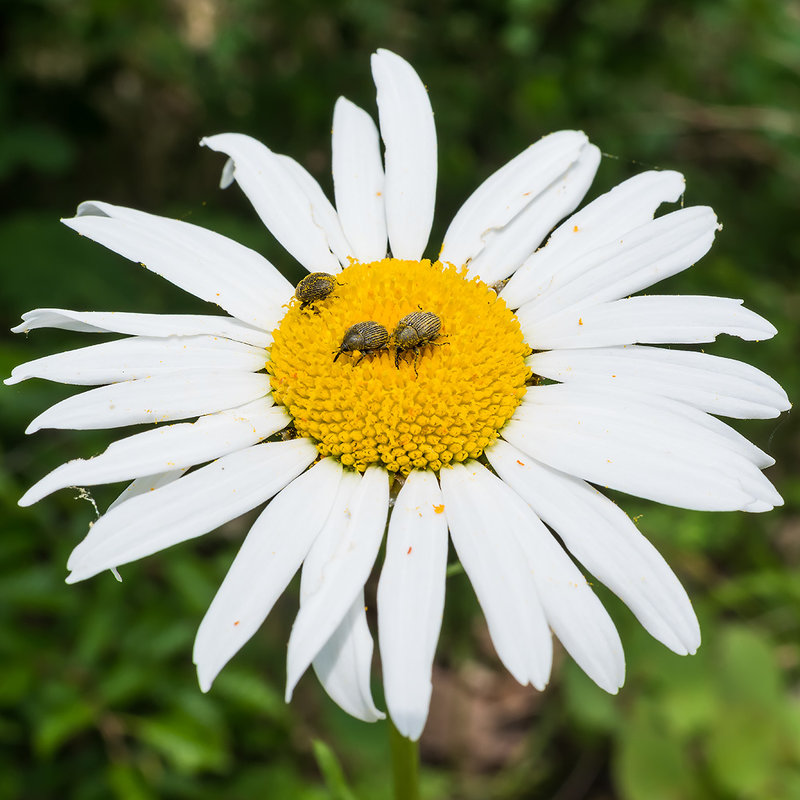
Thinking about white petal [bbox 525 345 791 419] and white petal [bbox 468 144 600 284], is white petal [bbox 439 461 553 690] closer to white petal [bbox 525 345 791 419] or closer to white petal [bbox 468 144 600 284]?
white petal [bbox 525 345 791 419]

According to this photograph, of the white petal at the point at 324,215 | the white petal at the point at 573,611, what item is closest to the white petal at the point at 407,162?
the white petal at the point at 324,215

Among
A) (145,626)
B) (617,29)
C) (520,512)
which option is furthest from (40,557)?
(617,29)

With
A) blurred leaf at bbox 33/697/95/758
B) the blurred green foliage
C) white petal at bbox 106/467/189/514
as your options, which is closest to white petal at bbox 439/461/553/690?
white petal at bbox 106/467/189/514

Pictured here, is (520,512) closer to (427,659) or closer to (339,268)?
(427,659)

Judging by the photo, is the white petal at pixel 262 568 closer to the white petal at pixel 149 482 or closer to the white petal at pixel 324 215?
the white petal at pixel 149 482

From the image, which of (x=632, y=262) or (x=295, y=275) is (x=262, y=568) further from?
(x=295, y=275)
